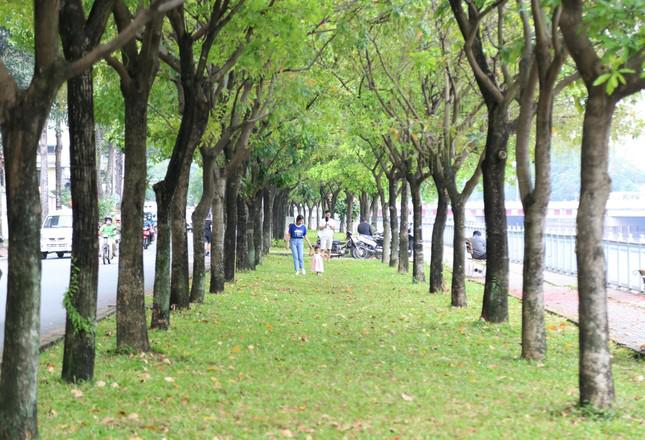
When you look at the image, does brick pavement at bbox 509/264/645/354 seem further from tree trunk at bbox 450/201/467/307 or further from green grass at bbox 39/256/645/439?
tree trunk at bbox 450/201/467/307

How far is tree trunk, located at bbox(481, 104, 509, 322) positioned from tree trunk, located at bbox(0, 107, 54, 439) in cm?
881

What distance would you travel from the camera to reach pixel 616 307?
19.8m

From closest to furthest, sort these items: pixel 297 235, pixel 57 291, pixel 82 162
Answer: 1. pixel 82 162
2. pixel 57 291
3. pixel 297 235

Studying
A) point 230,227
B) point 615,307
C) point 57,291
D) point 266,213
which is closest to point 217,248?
point 57,291

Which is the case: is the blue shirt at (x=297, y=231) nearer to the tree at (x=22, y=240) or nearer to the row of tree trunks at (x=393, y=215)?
the row of tree trunks at (x=393, y=215)

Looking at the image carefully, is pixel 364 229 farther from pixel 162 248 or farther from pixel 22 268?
pixel 22 268

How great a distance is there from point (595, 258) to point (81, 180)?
14.4 ft

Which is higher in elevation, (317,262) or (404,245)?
(404,245)

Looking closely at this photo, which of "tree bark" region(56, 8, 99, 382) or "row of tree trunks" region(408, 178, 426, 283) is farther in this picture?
"row of tree trunks" region(408, 178, 426, 283)

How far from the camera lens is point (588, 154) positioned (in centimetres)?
805

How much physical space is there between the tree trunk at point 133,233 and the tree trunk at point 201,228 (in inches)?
252

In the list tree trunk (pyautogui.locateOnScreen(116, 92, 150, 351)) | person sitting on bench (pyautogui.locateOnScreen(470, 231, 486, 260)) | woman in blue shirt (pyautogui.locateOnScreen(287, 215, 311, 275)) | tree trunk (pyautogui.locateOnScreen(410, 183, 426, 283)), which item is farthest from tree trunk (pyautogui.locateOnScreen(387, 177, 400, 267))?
tree trunk (pyautogui.locateOnScreen(116, 92, 150, 351))

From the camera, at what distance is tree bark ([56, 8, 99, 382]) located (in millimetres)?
8430

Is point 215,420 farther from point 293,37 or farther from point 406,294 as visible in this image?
point 406,294
